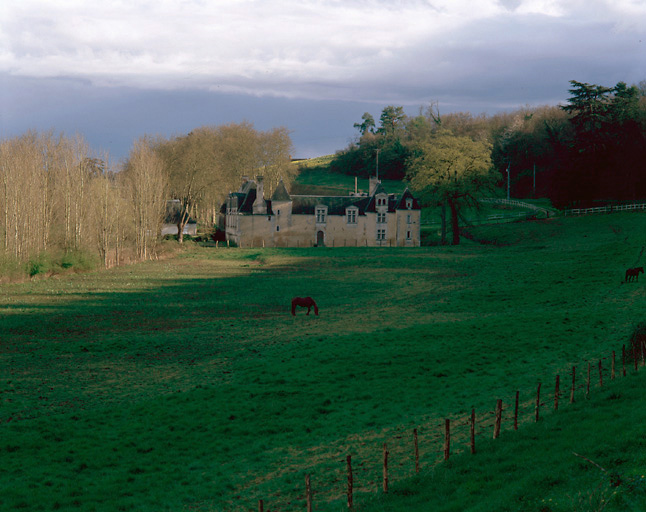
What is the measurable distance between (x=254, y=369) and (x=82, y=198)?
48893 millimetres

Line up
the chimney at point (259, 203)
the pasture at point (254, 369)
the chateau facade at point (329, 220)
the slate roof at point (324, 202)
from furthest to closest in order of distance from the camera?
1. the slate roof at point (324, 202)
2. the chateau facade at point (329, 220)
3. the chimney at point (259, 203)
4. the pasture at point (254, 369)

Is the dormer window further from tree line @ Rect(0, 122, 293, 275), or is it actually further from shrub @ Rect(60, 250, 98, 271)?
shrub @ Rect(60, 250, 98, 271)

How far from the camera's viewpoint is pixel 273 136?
12738 centimetres

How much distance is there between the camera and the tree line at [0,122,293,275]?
59.9 m

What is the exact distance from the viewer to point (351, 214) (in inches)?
3745

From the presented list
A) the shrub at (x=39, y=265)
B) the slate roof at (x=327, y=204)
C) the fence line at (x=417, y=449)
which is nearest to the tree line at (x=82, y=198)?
the shrub at (x=39, y=265)

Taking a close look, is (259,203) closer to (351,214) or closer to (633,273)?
(351,214)

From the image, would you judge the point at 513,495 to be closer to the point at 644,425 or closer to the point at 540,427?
the point at 644,425

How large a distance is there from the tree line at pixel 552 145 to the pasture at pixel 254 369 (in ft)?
131

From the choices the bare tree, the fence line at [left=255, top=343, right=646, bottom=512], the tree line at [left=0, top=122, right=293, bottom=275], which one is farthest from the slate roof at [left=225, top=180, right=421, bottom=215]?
the fence line at [left=255, top=343, right=646, bottom=512]

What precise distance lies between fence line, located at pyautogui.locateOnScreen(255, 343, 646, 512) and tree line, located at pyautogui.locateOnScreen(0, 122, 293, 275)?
48370 millimetres

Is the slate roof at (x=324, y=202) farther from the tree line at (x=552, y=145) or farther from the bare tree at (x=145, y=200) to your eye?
the bare tree at (x=145, y=200)

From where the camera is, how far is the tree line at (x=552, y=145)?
94438mm

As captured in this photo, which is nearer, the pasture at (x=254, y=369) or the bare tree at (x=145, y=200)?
the pasture at (x=254, y=369)
